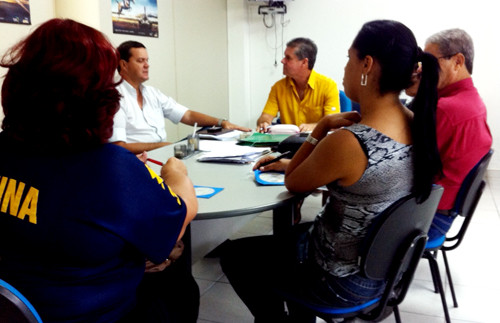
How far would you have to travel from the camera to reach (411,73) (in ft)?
4.30

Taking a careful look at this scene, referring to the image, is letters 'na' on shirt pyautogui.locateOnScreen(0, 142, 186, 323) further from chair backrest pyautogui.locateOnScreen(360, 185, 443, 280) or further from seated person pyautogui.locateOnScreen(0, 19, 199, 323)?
chair backrest pyautogui.locateOnScreen(360, 185, 443, 280)

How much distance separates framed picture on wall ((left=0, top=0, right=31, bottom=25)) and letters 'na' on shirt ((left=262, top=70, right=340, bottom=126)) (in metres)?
1.87

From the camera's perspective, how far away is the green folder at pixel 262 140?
92.9 inches

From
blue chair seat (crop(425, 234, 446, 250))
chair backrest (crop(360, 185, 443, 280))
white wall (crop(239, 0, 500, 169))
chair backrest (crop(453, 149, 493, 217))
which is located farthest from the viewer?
white wall (crop(239, 0, 500, 169))

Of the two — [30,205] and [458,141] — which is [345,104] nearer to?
[458,141]

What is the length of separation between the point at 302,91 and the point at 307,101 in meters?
0.11

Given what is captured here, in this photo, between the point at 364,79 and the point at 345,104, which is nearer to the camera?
the point at 364,79

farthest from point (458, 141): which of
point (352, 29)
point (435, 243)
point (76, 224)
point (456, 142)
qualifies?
point (352, 29)

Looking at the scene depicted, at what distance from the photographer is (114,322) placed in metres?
1.06

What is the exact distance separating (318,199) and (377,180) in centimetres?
280

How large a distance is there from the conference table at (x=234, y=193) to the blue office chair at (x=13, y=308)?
559mm

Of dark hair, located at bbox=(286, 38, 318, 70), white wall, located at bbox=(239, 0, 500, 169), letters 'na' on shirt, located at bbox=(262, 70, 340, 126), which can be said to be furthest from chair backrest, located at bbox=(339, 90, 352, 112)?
white wall, located at bbox=(239, 0, 500, 169)

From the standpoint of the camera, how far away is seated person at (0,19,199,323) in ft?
2.93

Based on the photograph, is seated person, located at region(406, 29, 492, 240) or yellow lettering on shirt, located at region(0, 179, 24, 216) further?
seated person, located at region(406, 29, 492, 240)
